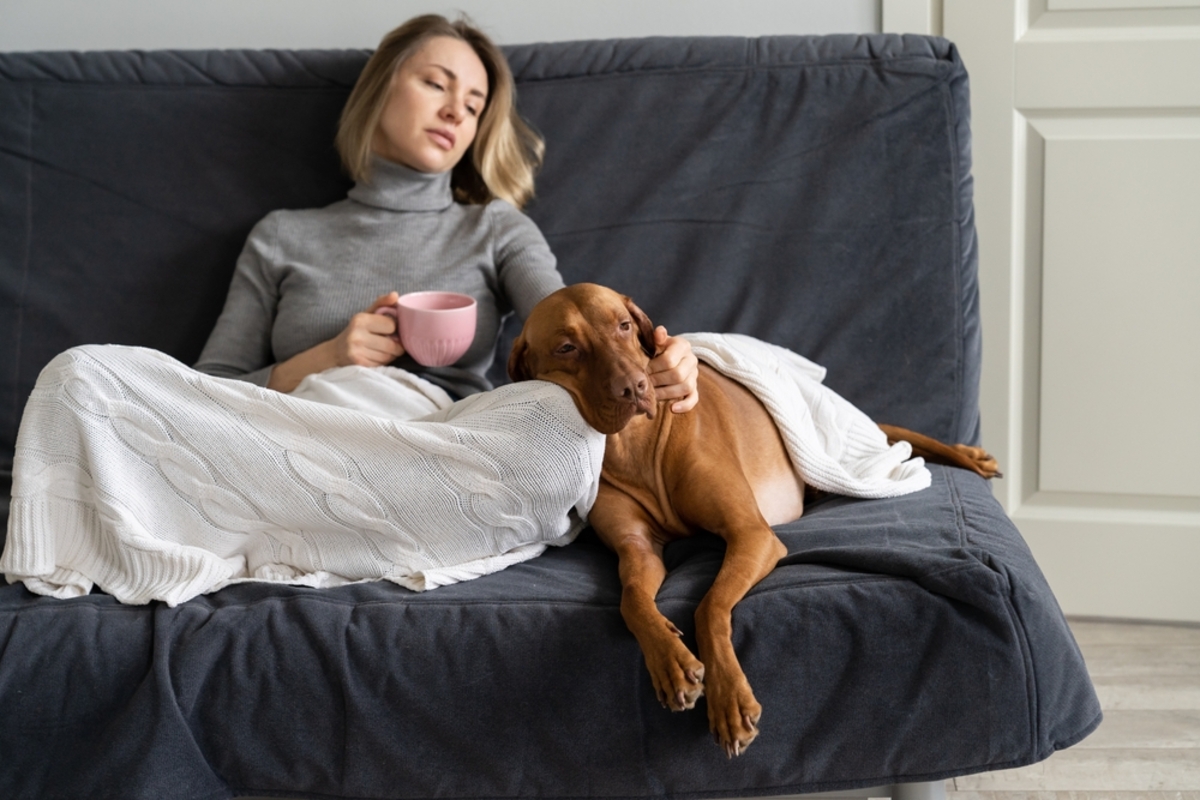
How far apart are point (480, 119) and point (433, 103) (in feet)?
0.38

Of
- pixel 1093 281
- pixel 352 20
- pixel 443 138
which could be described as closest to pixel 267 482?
pixel 443 138

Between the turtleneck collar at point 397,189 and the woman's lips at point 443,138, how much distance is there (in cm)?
7

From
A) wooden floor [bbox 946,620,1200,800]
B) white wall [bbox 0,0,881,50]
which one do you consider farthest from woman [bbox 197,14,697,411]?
wooden floor [bbox 946,620,1200,800]

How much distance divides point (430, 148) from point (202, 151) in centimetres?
46

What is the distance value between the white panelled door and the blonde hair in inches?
31.8

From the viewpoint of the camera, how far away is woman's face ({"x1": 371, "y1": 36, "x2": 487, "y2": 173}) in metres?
1.87

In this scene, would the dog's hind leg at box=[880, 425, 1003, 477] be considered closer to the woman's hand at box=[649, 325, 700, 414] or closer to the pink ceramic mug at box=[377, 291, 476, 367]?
the woman's hand at box=[649, 325, 700, 414]

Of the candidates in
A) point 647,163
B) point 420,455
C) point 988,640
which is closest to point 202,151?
point 647,163

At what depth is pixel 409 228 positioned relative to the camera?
1904mm

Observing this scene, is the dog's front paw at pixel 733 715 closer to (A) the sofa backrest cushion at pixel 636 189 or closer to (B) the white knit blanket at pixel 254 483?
(B) the white knit blanket at pixel 254 483

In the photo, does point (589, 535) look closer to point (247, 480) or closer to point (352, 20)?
point (247, 480)

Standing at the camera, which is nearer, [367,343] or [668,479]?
[668,479]

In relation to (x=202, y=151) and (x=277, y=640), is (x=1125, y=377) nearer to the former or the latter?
(x=277, y=640)

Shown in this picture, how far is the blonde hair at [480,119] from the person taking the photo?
6.19 feet
